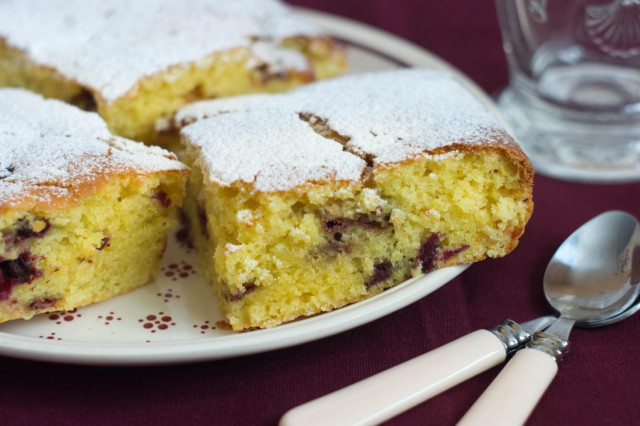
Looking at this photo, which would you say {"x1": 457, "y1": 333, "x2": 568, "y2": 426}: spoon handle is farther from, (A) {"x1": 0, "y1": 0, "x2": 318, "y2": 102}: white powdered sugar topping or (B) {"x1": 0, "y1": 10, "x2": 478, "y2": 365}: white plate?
(A) {"x1": 0, "y1": 0, "x2": 318, "y2": 102}: white powdered sugar topping

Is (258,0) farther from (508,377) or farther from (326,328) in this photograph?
(508,377)

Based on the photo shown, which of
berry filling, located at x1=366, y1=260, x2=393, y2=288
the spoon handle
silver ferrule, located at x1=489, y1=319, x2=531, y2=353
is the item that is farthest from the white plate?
the spoon handle

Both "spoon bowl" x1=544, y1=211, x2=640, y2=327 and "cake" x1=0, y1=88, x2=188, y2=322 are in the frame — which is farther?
"spoon bowl" x1=544, y1=211, x2=640, y2=327

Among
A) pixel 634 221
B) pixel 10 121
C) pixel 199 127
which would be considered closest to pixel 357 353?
pixel 199 127

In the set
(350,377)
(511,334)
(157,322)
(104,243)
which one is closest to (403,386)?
(350,377)

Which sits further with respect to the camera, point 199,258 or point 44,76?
point 44,76

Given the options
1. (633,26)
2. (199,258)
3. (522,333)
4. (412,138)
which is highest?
(633,26)
